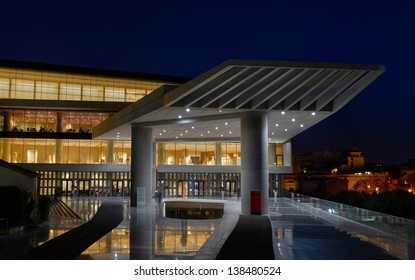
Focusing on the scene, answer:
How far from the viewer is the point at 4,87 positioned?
5459cm

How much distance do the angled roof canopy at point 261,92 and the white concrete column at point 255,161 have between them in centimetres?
106

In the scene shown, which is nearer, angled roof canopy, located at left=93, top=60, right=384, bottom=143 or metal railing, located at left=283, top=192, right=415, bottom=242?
metal railing, located at left=283, top=192, right=415, bottom=242

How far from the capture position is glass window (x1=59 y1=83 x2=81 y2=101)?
187ft

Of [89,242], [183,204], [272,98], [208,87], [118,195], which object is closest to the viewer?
[89,242]

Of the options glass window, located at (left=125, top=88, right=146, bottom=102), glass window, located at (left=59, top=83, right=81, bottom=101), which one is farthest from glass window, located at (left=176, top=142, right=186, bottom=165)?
glass window, located at (left=59, top=83, right=81, bottom=101)

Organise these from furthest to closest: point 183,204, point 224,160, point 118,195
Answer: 1. point 224,160
2. point 118,195
3. point 183,204

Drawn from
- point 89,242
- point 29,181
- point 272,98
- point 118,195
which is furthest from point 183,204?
point 89,242

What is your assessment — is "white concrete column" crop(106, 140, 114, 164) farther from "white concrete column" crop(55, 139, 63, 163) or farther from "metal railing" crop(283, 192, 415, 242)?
"metal railing" crop(283, 192, 415, 242)

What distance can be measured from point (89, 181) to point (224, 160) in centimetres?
1763

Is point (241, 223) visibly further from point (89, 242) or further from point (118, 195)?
point (118, 195)

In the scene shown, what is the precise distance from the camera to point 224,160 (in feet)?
185

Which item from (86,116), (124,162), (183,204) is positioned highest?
(86,116)

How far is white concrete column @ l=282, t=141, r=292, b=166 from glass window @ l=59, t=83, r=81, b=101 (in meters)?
28.6

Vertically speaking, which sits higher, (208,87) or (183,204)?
(208,87)
